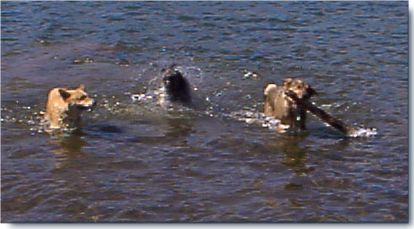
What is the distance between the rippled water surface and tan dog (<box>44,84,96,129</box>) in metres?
0.25

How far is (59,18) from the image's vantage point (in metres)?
16.8

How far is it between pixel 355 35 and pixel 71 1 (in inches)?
250

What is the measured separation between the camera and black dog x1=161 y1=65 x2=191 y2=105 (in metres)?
11.8

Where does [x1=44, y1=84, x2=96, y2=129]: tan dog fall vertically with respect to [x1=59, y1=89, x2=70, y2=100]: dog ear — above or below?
below

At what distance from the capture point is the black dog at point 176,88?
1178 cm

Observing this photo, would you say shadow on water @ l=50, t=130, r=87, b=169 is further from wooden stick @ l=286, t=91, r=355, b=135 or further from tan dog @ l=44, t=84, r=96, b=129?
wooden stick @ l=286, t=91, r=355, b=135

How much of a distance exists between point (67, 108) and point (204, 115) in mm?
1890

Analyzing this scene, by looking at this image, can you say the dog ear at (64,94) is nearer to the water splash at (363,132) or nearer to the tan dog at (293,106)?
the tan dog at (293,106)

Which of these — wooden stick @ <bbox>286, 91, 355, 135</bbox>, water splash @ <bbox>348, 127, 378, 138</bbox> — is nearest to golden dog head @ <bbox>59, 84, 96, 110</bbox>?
wooden stick @ <bbox>286, 91, 355, 135</bbox>

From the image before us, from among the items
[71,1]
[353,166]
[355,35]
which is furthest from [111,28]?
[353,166]

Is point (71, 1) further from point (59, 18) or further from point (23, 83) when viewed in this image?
point (23, 83)

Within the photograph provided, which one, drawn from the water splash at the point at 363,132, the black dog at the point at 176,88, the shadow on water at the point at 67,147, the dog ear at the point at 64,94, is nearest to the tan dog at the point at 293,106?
the water splash at the point at 363,132

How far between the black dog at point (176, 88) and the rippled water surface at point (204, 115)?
11.3 inches

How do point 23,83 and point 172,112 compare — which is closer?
point 172,112
